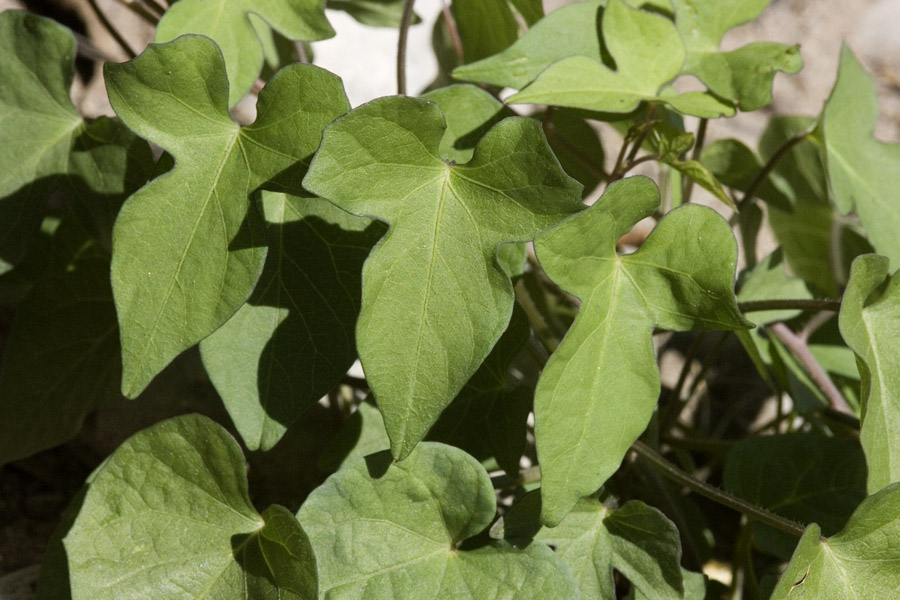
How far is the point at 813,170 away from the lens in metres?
1.58

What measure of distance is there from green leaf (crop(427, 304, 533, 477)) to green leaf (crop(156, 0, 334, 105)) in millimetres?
427

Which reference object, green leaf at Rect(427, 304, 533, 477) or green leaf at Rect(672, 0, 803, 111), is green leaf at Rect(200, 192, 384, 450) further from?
green leaf at Rect(672, 0, 803, 111)

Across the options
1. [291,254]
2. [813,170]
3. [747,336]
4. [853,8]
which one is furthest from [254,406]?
[853,8]

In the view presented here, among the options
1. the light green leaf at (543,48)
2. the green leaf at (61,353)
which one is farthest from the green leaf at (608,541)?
the green leaf at (61,353)

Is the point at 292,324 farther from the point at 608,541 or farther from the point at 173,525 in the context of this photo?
the point at 608,541

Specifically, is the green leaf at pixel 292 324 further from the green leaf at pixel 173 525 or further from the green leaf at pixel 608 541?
the green leaf at pixel 608 541

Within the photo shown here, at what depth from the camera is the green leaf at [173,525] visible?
89 cm

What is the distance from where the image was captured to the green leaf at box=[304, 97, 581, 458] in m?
0.74

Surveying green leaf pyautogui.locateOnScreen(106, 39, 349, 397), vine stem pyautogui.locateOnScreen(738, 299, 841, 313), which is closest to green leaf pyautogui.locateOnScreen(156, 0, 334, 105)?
green leaf pyautogui.locateOnScreen(106, 39, 349, 397)

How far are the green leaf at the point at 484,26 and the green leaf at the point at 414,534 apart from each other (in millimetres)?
629

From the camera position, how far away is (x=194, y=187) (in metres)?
0.83

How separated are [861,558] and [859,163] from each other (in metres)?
0.58

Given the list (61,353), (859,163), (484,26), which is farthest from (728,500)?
(61,353)

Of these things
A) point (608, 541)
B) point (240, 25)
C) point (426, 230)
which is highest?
point (240, 25)
